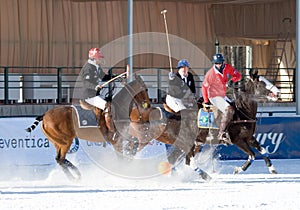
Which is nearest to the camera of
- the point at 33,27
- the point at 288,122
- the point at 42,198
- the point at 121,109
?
the point at 42,198

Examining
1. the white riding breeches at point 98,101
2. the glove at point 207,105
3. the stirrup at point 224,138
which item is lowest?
the stirrup at point 224,138

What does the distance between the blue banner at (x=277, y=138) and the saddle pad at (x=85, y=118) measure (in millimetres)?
4472

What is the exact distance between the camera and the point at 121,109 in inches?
574

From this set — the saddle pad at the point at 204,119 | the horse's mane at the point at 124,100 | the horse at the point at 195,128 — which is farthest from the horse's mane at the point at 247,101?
the horse's mane at the point at 124,100

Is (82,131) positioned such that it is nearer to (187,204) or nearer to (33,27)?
(187,204)

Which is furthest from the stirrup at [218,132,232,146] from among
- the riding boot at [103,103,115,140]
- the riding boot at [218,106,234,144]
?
the riding boot at [103,103,115,140]

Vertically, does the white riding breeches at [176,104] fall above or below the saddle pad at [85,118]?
above

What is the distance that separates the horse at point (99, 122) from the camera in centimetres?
1458

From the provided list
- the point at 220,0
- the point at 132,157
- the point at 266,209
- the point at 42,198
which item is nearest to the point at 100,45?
the point at 220,0

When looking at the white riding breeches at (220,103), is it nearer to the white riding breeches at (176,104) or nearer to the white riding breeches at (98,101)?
the white riding breeches at (176,104)

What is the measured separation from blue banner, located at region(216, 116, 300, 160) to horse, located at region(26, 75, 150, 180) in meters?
Result: 4.18

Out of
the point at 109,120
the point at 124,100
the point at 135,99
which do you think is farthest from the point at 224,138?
the point at 109,120

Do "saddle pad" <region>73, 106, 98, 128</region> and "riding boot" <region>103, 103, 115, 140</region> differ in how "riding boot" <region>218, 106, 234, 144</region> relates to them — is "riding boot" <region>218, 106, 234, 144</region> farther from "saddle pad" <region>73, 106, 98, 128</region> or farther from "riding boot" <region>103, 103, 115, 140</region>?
"saddle pad" <region>73, 106, 98, 128</region>

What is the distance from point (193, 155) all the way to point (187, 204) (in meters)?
3.83
